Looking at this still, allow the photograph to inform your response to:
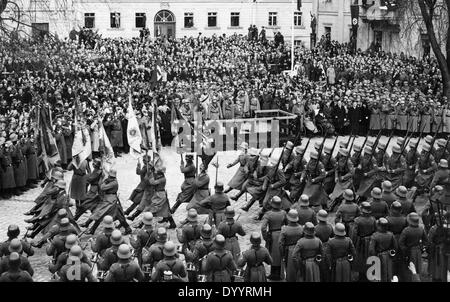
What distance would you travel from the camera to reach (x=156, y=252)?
39.4 ft

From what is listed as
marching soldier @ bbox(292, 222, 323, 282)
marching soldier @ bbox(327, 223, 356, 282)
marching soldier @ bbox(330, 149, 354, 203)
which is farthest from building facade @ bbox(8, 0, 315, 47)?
marching soldier @ bbox(292, 222, 323, 282)

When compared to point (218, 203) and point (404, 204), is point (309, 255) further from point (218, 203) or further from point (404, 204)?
point (218, 203)

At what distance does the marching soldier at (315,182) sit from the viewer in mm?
17125

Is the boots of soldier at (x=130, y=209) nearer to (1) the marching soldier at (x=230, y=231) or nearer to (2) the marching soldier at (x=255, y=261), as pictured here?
(1) the marching soldier at (x=230, y=231)

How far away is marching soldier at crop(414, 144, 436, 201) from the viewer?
18.0 m

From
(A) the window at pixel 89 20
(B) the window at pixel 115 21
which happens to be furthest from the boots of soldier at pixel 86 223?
(B) the window at pixel 115 21

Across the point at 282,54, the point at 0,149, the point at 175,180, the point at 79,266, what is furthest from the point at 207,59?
the point at 79,266

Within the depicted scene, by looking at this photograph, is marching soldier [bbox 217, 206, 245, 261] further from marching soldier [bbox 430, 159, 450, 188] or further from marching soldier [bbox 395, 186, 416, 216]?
marching soldier [bbox 430, 159, 450, 188]

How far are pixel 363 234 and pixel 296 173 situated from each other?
4614 mm

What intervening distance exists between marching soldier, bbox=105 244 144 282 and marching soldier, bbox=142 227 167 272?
0.84 m

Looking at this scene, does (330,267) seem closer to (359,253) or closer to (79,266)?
(359,253)

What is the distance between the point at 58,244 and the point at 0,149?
24.8ft

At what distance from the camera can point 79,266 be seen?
1111cm

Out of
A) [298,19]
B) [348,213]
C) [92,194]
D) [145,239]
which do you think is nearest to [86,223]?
[92,194]
